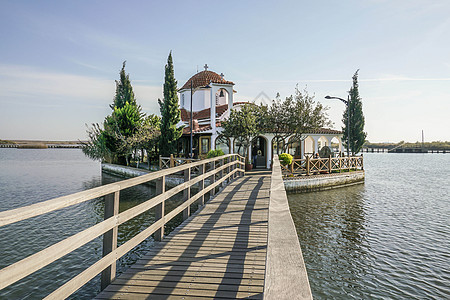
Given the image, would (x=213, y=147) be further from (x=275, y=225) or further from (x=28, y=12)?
(x=275, y=225)

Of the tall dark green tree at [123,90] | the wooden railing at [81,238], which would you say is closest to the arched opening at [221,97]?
the tall dark green tree at [123,90]

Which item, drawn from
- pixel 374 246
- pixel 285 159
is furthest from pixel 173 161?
pixel 374 246

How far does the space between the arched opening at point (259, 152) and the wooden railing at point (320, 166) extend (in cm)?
387

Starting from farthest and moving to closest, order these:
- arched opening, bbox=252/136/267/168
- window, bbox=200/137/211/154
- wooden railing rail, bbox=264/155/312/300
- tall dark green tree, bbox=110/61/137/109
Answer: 1. tall dark green tree, bbox=110/61/137/109
2. arched opening, bbox=252/136/267/168
3. window, bbox=200/137/211/154
4. wooden railing rail, bbox=264/155/312/300

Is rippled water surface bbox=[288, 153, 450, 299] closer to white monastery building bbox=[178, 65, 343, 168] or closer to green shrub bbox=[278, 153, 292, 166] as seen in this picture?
green shrub bbox=[278, 153, 292, 166]

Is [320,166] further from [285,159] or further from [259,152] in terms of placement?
[259,152]

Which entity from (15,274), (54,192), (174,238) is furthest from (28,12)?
(15,274)

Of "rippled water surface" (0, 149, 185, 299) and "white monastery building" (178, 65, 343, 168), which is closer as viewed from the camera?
"rippled water surface" (0, 149, 185, 299)

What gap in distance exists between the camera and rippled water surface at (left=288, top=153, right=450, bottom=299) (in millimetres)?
6969

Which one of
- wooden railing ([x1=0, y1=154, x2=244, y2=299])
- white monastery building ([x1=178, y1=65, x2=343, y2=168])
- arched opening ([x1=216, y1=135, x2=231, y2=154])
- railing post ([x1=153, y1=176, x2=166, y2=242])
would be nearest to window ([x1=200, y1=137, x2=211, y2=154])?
white monastery building ([x1=178, y1=65, x2=343, y2=168])

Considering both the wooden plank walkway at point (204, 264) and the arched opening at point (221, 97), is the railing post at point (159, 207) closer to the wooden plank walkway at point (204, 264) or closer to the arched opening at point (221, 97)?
the wooden plank walkway at point (204, 264)

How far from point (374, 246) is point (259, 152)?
17.2m

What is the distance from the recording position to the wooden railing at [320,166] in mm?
21078

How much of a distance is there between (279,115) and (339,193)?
28.8 feet
